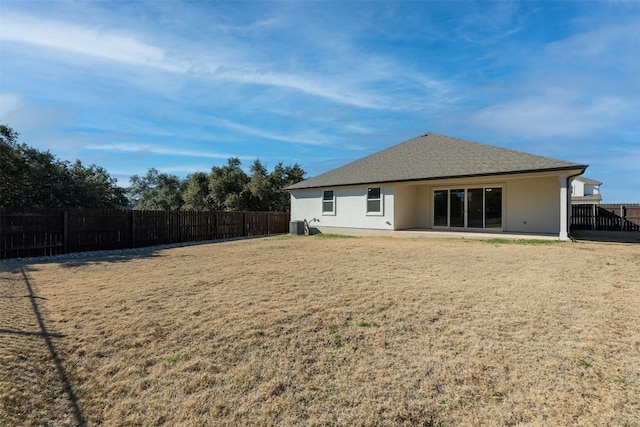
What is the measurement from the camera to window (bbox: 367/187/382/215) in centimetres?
1627

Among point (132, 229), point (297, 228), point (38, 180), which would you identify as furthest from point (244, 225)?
point (38, 180)

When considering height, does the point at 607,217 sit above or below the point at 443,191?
below

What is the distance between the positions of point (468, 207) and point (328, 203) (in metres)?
7.12

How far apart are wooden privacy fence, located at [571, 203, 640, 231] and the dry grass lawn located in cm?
1645

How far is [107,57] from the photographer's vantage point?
996 cm

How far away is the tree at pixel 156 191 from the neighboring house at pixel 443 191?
2230 centimetres

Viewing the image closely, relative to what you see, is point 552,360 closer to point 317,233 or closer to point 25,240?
point 25,240

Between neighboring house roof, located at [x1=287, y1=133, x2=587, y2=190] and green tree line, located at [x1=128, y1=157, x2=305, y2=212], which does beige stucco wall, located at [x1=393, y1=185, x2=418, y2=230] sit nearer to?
neighboring house roof, located at [x1=287, y1=133, x2=587, y2=190]

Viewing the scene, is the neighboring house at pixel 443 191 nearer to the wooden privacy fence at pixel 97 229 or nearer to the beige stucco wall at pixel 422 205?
the beige stucco wall at pixel 422 205

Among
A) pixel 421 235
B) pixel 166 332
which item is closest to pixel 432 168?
pixel 421 235

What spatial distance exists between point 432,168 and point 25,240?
15625 mm

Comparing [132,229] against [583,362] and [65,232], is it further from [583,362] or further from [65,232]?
[583,362]

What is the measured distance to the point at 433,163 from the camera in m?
15.9

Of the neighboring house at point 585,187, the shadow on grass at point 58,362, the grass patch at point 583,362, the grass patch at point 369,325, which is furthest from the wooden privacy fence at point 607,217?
the shadow on grass at point 58,362
